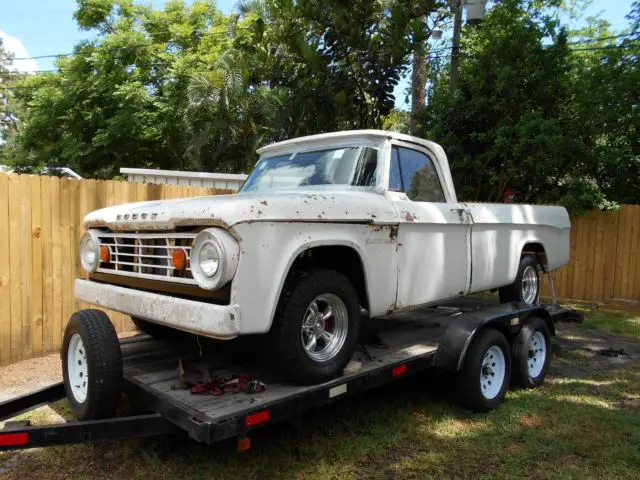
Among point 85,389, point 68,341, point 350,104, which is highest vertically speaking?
point 350,104

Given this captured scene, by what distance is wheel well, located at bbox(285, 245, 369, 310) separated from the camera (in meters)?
3.56

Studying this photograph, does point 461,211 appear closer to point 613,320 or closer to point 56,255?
point 56,255

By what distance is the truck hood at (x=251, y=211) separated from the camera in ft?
9.62

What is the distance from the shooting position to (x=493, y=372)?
462 centimetres

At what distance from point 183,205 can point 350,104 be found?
860 cm

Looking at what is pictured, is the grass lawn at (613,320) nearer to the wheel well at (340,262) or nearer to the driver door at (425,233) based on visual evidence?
the driver door at (425,233)

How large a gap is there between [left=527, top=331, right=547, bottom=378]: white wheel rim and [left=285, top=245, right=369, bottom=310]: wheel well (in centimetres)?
223

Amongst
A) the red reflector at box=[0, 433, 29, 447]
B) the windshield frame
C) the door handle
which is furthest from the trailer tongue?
the windshield frame

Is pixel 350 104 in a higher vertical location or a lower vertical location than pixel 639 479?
higher

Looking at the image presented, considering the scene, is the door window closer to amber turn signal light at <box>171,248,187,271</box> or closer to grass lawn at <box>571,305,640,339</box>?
amber turn signal light at <box>171,248,187,271</box>

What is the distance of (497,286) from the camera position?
5508 millimetres

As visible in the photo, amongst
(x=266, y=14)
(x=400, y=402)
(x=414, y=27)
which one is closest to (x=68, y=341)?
(x=400, y=402)

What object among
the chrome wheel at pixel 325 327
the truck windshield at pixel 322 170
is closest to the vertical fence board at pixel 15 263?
the truck windshield at pixel 322 170

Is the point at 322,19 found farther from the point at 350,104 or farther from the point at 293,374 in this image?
the point at 293,374
